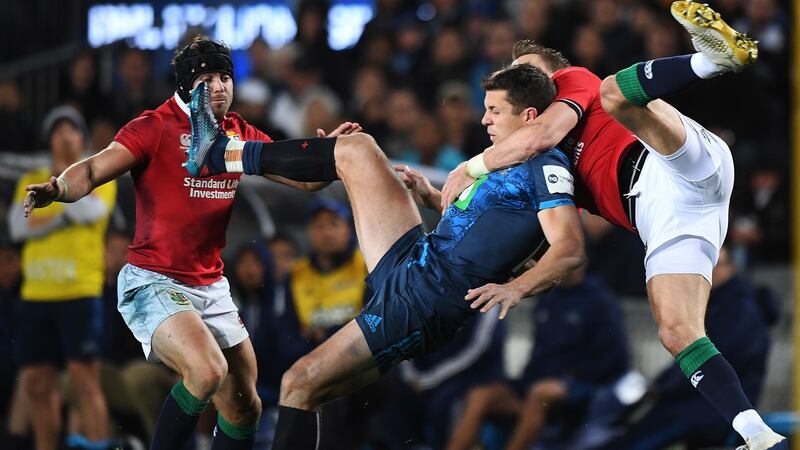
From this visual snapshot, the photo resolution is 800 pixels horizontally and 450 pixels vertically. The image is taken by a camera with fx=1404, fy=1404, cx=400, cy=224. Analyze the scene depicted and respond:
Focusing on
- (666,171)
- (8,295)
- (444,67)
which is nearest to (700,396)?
(666,171)

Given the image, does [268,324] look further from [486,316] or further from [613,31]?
[613,31]

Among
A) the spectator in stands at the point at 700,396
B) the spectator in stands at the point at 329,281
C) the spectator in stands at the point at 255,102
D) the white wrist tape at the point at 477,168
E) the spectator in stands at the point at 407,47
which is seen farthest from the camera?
the spectator in stands at the point at 407,47

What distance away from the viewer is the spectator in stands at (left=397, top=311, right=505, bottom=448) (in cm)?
940

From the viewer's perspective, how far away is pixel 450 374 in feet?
31.0

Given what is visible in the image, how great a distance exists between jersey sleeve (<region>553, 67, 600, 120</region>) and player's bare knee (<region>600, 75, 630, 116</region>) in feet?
1.06

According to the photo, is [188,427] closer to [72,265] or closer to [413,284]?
[413,284]

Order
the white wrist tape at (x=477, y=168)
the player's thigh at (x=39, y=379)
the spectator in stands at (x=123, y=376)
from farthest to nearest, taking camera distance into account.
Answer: the spectator in stands at (x=123, y=376), the player's thigh at (x=39, y=379), the white wrist tape at (x=477, y=168)

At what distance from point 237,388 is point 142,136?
1228mm

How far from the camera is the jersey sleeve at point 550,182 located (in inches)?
225

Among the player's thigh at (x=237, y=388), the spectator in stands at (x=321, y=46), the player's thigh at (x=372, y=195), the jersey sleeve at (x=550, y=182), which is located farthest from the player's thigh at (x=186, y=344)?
the spectator in stands at (x=321, y=46)

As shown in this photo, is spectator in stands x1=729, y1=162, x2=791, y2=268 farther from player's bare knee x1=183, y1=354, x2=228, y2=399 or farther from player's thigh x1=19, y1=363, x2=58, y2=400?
player's bare knee x1=183, y1=354, x2=228, y2=399

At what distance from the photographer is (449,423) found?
938cm

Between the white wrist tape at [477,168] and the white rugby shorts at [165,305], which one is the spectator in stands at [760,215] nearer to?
the white wrist tape at [477,168]

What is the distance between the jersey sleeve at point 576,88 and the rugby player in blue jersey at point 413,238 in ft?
0.26
